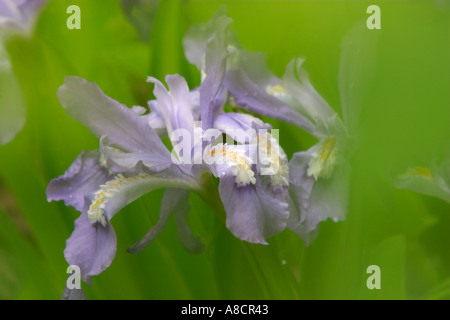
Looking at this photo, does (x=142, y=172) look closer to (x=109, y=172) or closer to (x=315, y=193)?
(x=109, y=172)

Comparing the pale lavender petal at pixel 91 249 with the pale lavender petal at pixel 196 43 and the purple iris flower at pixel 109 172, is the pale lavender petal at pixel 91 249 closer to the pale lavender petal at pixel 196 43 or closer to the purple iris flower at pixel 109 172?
the purple iris flower at pixel 109 172

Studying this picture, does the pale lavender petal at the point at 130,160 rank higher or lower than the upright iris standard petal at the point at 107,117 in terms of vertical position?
lower

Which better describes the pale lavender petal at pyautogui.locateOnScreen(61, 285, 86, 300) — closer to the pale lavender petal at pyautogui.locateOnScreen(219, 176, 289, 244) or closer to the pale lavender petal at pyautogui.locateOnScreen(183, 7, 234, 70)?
the pale lavender petal at pyautogui.locateOnScreen(219, 176, 289, 244)

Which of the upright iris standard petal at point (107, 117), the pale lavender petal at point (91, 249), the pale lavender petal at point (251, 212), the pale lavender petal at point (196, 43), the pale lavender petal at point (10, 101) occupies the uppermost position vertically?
the pale lavender petal at point (196, 43)

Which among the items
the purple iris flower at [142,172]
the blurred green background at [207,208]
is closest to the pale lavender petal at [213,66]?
the purple iris flower at [142,172]

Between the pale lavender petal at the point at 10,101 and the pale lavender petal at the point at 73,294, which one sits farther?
the pale lavender petal at the point at 10,101

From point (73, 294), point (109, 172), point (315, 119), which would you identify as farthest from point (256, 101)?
point (73, 294)
